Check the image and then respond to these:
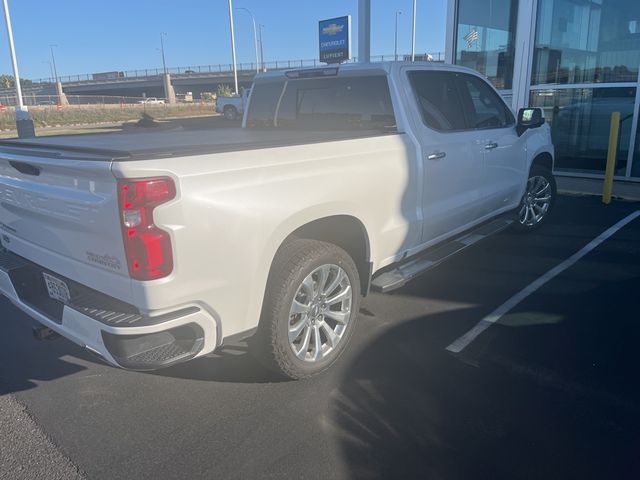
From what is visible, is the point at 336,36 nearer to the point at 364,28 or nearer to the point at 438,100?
the point at 364,28

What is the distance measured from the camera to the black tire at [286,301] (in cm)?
296

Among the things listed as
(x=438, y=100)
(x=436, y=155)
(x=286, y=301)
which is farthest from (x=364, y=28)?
(x=286, y=301)

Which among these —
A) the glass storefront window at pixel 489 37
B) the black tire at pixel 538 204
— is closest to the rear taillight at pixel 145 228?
the black tire at pixel 538 204

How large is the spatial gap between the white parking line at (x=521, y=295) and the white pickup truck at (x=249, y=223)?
0.59 m

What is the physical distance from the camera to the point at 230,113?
39062 mm

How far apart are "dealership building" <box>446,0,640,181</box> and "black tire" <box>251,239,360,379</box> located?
851cm

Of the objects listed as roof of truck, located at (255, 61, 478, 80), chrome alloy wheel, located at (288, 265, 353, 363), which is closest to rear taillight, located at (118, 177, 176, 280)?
chrome alloy wheel, located at (288, 265, 353, 363)

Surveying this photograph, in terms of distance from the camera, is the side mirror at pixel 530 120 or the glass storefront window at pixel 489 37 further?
the glass storefront window at pixel 489 37

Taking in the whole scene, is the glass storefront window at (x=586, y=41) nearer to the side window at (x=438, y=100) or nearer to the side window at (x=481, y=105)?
the side window at (x=481, y=105)

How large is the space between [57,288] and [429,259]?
8.83 ft

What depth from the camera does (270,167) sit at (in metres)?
2.81

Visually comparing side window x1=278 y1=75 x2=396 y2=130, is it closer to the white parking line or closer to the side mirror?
the white parking line

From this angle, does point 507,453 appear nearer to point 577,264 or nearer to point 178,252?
point 178,252

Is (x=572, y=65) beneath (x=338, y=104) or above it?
above
